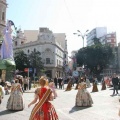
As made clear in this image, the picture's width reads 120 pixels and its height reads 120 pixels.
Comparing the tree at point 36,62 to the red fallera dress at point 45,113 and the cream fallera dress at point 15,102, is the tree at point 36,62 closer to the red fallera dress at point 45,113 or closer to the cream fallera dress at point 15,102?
the cream fallera dress at point 15,102

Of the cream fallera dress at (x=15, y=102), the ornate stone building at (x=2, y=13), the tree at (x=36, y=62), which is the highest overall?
the ornate stone building at (x=2, y=13)

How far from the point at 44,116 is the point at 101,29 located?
14785 centimetres

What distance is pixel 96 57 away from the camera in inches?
3091

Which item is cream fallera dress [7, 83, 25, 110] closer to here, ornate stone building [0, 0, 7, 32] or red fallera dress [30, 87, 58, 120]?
red fallera dress [30, 87, 58, 120]

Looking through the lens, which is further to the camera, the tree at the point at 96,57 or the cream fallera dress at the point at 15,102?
the tree at the point at 96,57

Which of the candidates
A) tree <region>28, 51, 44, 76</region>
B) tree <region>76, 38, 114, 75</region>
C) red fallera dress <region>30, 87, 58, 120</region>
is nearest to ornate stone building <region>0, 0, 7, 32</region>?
tree <region>28, 51, 44, 76</region>

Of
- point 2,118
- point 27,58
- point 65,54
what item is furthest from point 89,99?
point 65,54

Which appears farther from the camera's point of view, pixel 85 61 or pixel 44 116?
pixel 85 61

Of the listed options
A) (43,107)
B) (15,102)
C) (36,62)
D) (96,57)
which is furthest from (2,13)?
(43,107)

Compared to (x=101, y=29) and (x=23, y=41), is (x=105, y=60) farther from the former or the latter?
(x=101, y=29)

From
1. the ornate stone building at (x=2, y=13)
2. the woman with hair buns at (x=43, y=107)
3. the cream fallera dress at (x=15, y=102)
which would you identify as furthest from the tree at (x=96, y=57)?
the woman with hair buns at (x=43, y=107)

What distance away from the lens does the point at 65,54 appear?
107m

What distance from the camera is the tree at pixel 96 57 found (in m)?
78.2

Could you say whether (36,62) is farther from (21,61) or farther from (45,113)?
(45,113)
